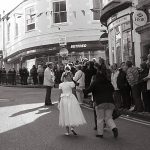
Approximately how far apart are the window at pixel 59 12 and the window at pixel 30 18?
2.42m

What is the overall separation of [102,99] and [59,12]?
29453 millimetres

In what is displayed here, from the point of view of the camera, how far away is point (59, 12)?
39156mm

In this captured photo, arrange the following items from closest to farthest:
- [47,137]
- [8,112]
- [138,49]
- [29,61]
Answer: [47,137], [8,112], [138,49], [29,61]

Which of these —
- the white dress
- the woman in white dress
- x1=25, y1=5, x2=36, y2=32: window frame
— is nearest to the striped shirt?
the woman in white dress

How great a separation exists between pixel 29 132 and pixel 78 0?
94.1 ft

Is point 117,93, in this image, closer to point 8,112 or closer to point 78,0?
point 8,112

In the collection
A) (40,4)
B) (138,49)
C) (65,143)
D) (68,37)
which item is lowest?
(65,143)

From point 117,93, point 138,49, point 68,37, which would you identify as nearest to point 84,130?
point 117,93

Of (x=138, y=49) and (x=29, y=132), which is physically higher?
(x=138, y=49)

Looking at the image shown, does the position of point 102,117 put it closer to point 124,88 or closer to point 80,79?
point 124,88

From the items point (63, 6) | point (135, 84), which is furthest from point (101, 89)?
point (63, 6)

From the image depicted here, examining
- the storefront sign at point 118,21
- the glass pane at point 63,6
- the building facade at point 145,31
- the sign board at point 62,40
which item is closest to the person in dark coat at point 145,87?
the building facade at point 145,31

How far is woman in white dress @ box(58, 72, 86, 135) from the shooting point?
421 inches

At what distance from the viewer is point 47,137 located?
1050 cm
